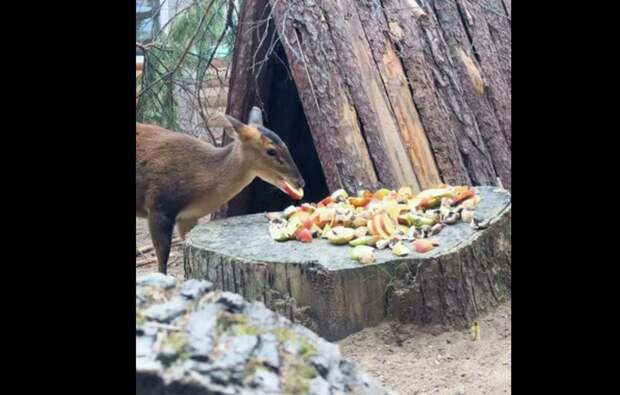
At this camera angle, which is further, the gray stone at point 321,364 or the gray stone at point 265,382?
the gray stone at point 321,364

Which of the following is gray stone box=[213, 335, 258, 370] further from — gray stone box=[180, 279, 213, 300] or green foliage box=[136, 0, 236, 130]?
green foliage box=[136, 0, 236, 130]

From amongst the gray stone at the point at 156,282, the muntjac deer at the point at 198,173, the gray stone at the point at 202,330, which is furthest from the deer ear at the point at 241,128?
the gray stone at the point at 202,330

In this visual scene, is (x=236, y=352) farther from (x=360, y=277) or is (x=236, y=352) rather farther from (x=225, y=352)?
(x=360, y=277)

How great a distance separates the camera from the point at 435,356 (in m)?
1.95

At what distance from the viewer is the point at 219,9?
7.86 ft

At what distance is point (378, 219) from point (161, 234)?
0.82 meters

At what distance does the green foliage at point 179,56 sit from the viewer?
2080mm

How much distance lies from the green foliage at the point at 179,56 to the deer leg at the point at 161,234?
→ 348mm

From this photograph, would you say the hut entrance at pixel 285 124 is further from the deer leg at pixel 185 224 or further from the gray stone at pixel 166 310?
the gray stone at pixel 166 310
